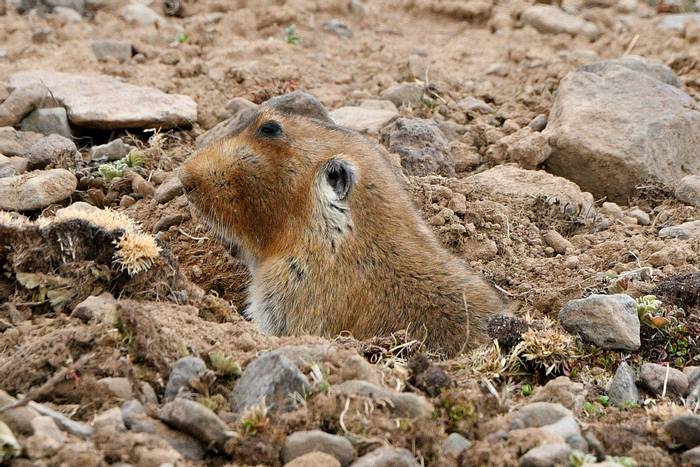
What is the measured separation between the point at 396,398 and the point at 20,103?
5157mm

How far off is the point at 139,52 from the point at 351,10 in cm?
268

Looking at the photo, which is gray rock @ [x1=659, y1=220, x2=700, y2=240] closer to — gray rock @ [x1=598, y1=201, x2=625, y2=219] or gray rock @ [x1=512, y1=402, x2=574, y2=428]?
gray rock @ [x1=598, y1=201, x2=625, y2=219]

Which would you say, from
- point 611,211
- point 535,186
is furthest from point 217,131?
point 611,211

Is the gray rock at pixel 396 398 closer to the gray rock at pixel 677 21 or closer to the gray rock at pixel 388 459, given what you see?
the gray rock at pixel 388 459

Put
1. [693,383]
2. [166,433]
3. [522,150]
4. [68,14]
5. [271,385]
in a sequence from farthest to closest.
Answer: [68,14] → [522,150] → [693,383] → [271,385] → [166,433]

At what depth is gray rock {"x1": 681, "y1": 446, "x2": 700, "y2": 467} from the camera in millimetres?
3996

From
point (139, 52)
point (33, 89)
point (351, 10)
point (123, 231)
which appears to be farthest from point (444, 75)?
point (123, 231)

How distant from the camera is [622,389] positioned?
4.94m

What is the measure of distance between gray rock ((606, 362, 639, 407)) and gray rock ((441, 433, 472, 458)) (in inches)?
44.4

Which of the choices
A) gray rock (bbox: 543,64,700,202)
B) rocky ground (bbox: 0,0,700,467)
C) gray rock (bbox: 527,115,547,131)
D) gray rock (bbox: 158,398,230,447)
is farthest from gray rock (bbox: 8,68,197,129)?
gray rock (bbox: 158,398,230,447)

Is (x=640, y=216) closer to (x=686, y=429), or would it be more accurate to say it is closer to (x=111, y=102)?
(x=686, y=429)

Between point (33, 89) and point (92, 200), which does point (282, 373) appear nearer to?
point (92, 200)

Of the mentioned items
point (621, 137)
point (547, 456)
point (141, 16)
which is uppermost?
point (547, 456)

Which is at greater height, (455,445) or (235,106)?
(455,445)
